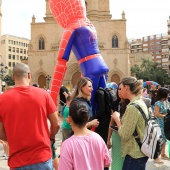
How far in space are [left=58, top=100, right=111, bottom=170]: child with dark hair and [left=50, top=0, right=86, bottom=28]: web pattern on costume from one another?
12.9 feet

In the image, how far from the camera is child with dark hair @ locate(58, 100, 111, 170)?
7.16 feet

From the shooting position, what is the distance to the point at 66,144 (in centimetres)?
221

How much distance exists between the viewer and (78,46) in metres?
5.71

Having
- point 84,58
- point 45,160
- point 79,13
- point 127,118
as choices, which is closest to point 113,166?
point 127,118

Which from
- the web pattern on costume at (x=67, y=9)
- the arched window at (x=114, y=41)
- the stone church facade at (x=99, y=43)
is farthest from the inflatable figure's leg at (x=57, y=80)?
the arched window at (x=114, y=41)

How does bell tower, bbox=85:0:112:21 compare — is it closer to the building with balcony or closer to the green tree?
the green tree

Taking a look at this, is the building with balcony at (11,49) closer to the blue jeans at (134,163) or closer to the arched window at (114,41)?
the arched window at (114,41)

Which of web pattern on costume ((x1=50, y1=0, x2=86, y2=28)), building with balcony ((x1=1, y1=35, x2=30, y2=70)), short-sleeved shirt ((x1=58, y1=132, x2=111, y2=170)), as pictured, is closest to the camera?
short-sleeved shirt ((x1=58, y1=132, x2=111, y2=170))

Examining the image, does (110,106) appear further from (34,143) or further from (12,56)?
(12,56)

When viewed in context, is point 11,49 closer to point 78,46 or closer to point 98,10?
point 98,10

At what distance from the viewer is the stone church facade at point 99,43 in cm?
3928

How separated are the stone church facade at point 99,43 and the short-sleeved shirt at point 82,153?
36.8 metres

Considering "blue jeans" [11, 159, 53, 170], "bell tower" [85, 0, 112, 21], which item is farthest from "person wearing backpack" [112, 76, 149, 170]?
"bell tower" [85, 0, 112, 21]

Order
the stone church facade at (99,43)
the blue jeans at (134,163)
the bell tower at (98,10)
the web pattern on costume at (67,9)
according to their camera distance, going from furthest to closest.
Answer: the bell tower at (98,10), the stone church facade at (99,43), the web pattern on costume at (67,9), the blue jeans at (134,163)
